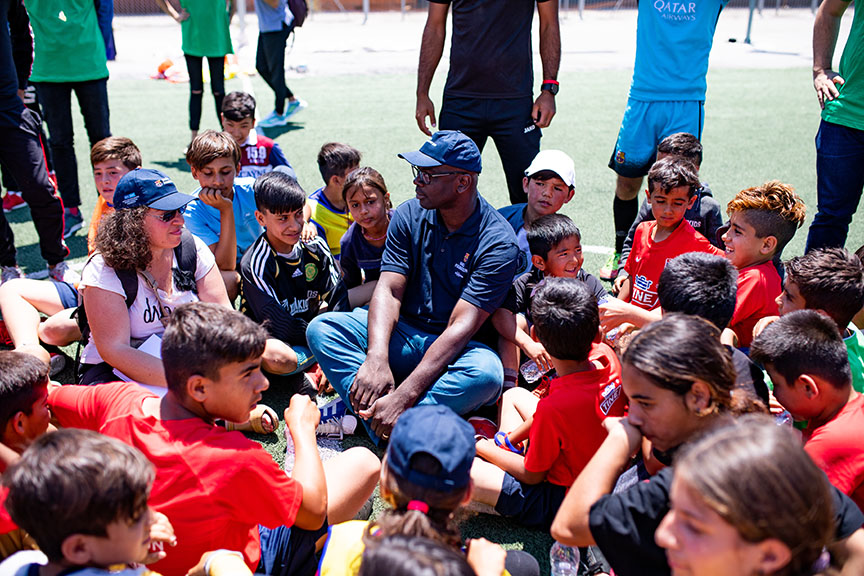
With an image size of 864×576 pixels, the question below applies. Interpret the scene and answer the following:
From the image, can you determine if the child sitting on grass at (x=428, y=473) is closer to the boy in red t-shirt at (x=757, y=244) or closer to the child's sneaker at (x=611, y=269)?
the boy in red t-shirt at (x=757, y=244)

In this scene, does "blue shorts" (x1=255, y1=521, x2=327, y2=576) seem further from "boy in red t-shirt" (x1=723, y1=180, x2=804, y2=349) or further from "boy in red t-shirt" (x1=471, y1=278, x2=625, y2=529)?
"boy in red t-shirt" (x1=723, y1=180, x2=804, y2=349)

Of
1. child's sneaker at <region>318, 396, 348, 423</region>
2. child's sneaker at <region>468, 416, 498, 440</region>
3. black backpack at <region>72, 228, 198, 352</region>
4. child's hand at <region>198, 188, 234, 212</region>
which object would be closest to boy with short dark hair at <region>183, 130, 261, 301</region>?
child's hand at <region>198, 188, 234, 212</region>

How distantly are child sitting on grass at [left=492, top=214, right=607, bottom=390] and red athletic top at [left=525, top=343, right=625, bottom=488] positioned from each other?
0.81 meters

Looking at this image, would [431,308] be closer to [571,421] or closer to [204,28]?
[571,421]

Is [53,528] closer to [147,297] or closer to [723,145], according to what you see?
[147,297]

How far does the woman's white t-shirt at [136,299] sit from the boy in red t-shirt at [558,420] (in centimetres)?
169

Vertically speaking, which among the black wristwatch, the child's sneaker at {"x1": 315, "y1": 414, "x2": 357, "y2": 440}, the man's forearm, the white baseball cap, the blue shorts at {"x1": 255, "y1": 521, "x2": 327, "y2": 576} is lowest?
the child's sneaker at {"x1": 315, "y1": 414, "x2": 357, "y2": 440}

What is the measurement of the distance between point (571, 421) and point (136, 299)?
2077 mm

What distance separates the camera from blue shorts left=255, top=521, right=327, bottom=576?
2506mm

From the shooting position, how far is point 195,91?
8.47m

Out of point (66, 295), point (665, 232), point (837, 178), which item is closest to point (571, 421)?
point (665, 232)

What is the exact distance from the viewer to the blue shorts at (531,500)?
2.94 meters

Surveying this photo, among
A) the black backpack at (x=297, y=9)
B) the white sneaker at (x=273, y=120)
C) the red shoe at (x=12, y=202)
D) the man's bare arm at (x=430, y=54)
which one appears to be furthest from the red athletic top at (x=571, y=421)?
the black backpack at (x=297, y=9)

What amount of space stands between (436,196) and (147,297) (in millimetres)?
1496
